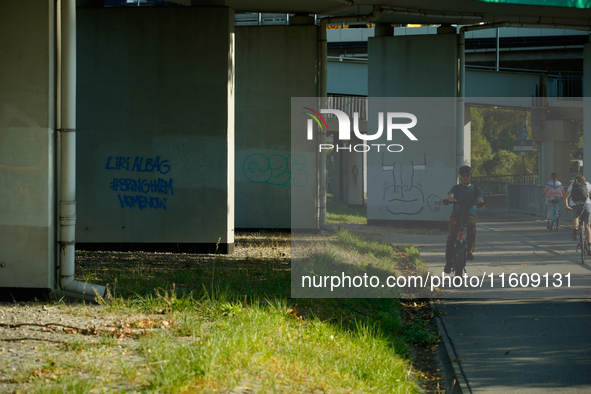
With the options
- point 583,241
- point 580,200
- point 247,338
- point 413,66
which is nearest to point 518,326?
point 247,338

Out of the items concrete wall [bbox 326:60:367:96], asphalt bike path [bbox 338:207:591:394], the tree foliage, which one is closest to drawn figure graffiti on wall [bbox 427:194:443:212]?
asphalt bike path [bbox 338:207:591:394]

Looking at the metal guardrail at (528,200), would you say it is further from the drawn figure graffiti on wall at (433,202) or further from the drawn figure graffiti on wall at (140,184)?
the drawn figure graffiti on wall at (140,184)

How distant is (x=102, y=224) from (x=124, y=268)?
127 inches

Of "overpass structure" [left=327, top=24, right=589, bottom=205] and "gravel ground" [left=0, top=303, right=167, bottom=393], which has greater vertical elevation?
"overpass structure" [left=327, top=24, right=589, bottom=205]

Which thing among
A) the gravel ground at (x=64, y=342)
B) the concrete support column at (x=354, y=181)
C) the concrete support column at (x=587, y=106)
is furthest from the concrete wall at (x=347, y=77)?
the gravel ground at (x=64, y=342)

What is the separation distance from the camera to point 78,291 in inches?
300

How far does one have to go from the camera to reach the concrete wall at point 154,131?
12789 millimetres

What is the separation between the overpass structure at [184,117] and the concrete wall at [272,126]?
0.03m

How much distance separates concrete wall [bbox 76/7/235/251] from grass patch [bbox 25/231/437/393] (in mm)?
2486

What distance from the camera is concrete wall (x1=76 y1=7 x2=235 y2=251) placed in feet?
42.0

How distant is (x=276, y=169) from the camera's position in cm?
1752

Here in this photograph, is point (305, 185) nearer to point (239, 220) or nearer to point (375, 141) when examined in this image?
point (239, 220)

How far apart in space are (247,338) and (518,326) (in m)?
3.64

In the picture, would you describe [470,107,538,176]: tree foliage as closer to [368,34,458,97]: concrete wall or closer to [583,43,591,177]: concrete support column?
[583,43,591,177]: concrete support column
